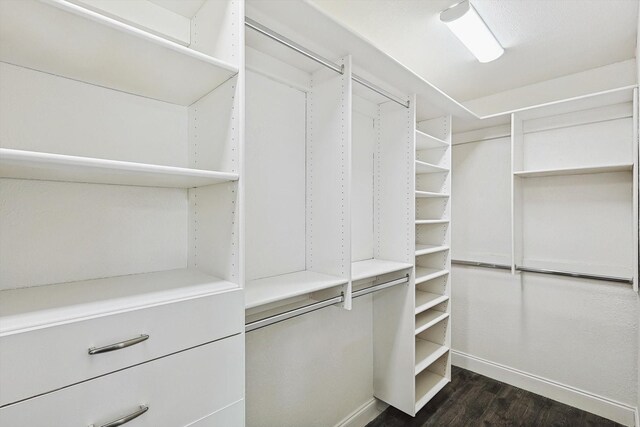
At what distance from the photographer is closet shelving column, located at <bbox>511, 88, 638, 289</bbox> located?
2344 millimetres

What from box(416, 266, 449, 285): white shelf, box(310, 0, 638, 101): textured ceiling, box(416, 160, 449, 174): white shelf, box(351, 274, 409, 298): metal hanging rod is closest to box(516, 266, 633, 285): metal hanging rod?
box(416, 266, 449, 285): white shelf

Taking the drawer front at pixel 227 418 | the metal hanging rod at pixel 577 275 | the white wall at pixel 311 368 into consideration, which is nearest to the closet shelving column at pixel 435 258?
the white wall at pixel 311 368

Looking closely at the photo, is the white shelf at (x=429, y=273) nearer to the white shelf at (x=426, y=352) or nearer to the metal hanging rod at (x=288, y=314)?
the white shelf at (x=426, y=352)

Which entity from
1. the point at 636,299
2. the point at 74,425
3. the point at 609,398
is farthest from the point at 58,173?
the point at 609,398

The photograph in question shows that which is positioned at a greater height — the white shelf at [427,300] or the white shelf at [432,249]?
the white shelf at [432,249]

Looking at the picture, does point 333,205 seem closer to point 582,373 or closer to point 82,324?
point 82,324

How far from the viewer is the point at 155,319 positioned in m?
0.89

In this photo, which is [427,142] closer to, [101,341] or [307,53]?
[307,53]

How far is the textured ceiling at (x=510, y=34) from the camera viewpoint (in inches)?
68.4

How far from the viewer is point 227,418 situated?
3.43 ft

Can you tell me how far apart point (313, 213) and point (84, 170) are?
1.15 m

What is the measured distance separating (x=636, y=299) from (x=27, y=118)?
368cm

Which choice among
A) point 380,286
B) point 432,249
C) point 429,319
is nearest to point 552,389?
point 429,319

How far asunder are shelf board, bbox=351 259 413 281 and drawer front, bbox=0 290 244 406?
0.90 metres
